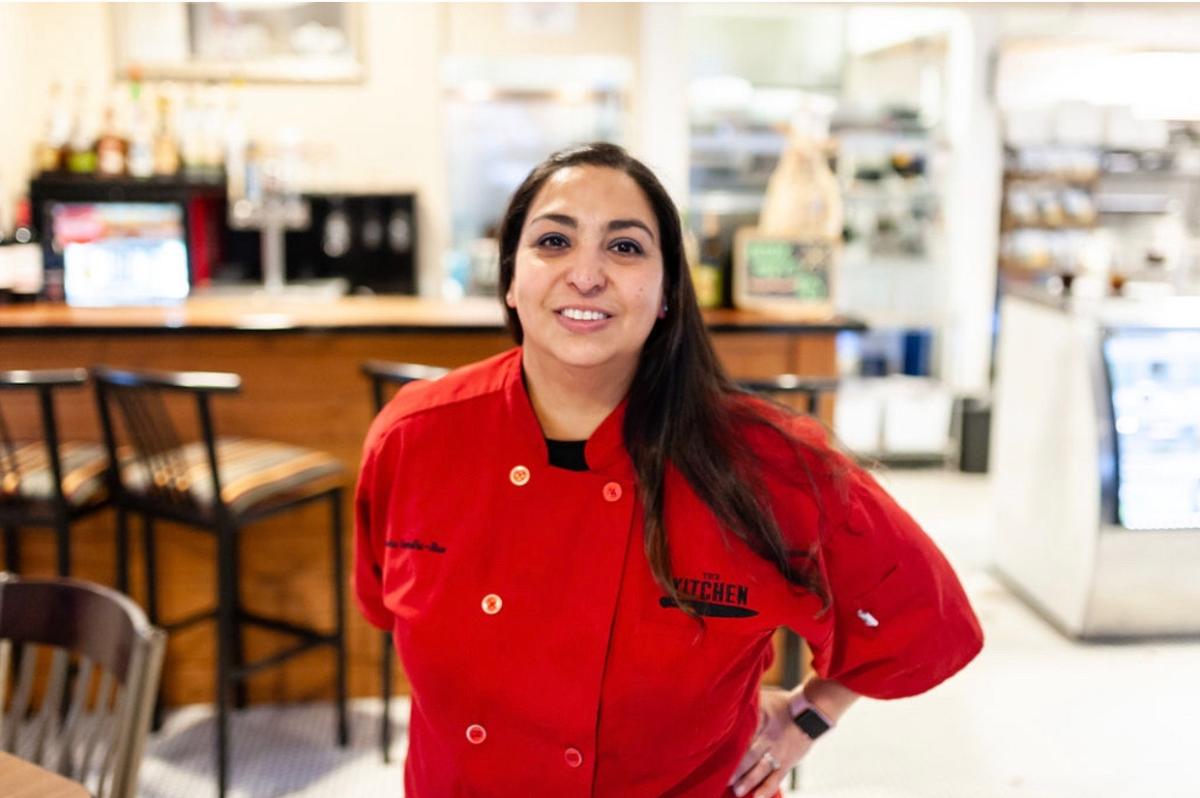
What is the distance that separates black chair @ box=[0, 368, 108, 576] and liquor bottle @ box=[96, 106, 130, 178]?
2.58 meters

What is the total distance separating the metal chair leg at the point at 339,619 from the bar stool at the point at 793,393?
3.80 feet

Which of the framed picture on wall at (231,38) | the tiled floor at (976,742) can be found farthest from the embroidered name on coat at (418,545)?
the framed picture on wall at (231,38)

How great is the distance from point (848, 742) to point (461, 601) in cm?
205

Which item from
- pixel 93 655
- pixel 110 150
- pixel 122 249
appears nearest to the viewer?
pixel 93 655

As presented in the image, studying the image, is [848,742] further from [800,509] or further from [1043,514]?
[800,509]

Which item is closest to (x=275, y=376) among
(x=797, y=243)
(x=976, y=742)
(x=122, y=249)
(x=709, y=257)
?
(x=709, y=257)

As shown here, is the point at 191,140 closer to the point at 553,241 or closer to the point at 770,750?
the point at 553,241

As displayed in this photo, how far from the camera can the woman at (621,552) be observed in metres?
1.47

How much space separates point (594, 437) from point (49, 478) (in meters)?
1.92

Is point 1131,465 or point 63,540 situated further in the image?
point 1131,465

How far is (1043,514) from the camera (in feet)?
13.8

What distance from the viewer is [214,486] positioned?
2.75m

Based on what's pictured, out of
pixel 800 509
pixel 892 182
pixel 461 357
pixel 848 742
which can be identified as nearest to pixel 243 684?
pixel 461 357

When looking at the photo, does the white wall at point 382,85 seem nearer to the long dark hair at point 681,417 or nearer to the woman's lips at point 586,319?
the long dark hair at point 681,417
